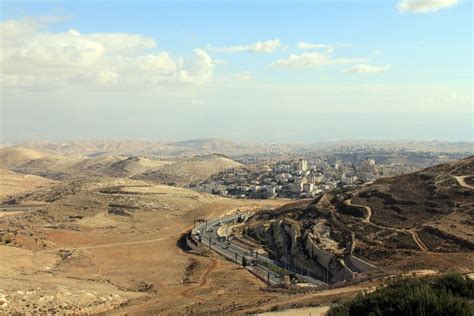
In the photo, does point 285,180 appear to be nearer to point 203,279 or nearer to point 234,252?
point 234,252

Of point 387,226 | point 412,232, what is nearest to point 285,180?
point 387,226

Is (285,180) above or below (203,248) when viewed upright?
above

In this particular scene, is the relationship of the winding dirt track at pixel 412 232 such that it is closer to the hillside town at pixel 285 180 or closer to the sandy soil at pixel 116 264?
the sandy soil at pixel 116 264

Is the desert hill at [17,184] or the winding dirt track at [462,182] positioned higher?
the winding dirt track at [462,182]

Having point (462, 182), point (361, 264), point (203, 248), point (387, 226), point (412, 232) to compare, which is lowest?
point (203, 248)

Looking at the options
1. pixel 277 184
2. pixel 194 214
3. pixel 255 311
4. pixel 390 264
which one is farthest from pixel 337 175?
pixel 255 311

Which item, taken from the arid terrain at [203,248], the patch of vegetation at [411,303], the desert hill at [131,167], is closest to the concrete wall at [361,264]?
the arid terrain at [203,248]
